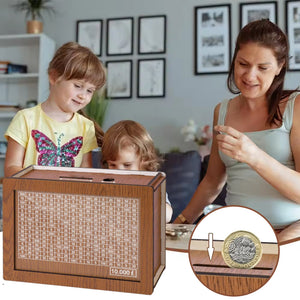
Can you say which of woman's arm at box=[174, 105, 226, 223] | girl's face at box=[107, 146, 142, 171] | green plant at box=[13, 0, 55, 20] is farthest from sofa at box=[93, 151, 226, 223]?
green plant at box=[13, 0, 55, 20]

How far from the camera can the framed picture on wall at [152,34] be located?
3.76 metres

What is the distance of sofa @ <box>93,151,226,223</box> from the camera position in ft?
8.02

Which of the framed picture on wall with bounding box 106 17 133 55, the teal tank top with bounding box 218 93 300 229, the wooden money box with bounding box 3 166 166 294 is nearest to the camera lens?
the wooden money box with bounding box 3 166 166 294

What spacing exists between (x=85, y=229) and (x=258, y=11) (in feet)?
11.2

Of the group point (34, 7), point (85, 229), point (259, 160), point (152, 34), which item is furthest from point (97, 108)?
point (85, 229)

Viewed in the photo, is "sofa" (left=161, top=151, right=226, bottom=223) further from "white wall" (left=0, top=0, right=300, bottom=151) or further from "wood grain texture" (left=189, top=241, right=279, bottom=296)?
"wood grain texture" (left=189, top=241, right=279, bottom=296)

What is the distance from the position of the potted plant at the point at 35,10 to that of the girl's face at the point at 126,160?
9.87ft

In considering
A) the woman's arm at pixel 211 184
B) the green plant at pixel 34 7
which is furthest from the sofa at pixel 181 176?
the green plant at pixel 34 7

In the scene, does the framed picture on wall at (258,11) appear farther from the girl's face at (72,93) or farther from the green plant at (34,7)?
the girl's face at (72,93)

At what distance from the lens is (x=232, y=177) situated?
1.36 meters

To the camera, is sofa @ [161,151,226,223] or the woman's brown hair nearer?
the woman's brown hair

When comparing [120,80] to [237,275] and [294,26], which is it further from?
[237,275]

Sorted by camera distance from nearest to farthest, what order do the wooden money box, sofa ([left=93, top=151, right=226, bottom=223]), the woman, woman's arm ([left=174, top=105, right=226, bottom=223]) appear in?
the wooden money box → the woman → woman's arm ([left=174, top=105, right=226, bottom=223]) → sofa ([left=93, top=151, right=226, bottom=223])

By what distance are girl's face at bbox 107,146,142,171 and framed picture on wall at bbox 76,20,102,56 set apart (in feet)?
9.31
